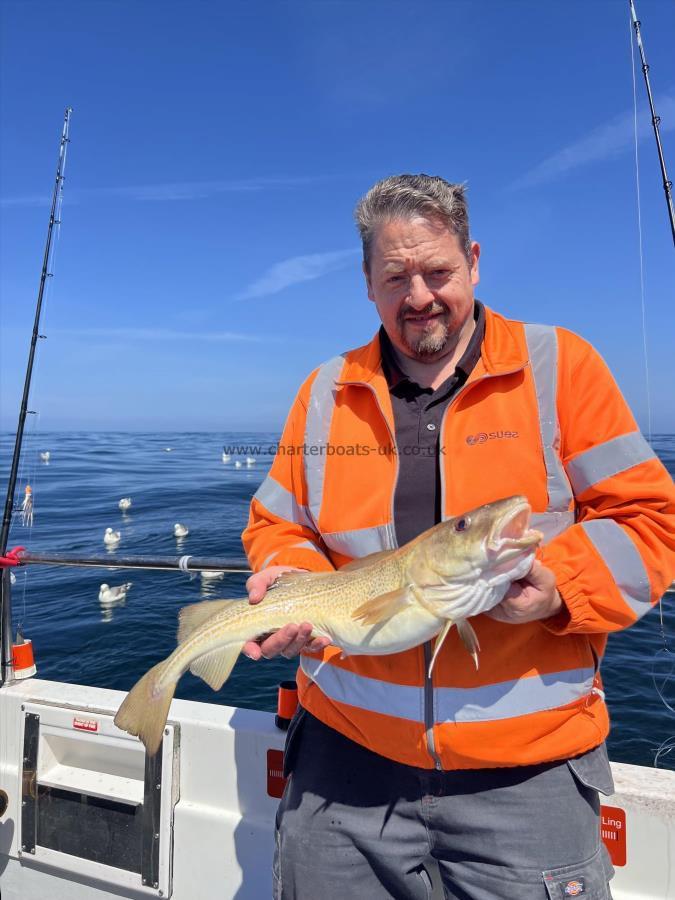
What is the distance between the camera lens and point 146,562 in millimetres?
4297

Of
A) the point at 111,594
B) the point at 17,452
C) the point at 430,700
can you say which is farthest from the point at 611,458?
the point at 111,594

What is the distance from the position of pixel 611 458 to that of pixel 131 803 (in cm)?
371

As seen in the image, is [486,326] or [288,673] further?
[288,673]

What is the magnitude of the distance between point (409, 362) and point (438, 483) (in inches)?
26.2

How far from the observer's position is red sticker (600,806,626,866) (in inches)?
→ 115

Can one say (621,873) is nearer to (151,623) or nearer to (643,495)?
(643,495)

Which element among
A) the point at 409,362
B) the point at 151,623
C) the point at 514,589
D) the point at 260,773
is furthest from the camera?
the point at 151,623

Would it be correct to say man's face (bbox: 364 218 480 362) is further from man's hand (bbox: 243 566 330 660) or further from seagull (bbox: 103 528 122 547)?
seagull (bbox: 103 528 122 547)

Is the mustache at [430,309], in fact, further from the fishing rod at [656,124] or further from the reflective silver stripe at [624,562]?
the fishing rod at [656,124]

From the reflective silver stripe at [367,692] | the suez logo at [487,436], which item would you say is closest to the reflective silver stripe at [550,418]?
the suez logo at [487,436]

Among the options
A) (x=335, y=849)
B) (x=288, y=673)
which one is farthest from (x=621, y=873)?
(x=288, y=673)

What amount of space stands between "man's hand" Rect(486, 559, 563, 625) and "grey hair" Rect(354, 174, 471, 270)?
1.55 meters

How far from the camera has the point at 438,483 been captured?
2516 millimetres

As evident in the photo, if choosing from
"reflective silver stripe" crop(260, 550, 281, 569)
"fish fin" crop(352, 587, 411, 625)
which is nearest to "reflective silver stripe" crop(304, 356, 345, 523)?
"reflective silver stripe" crop(260, 550, 281, 569)
